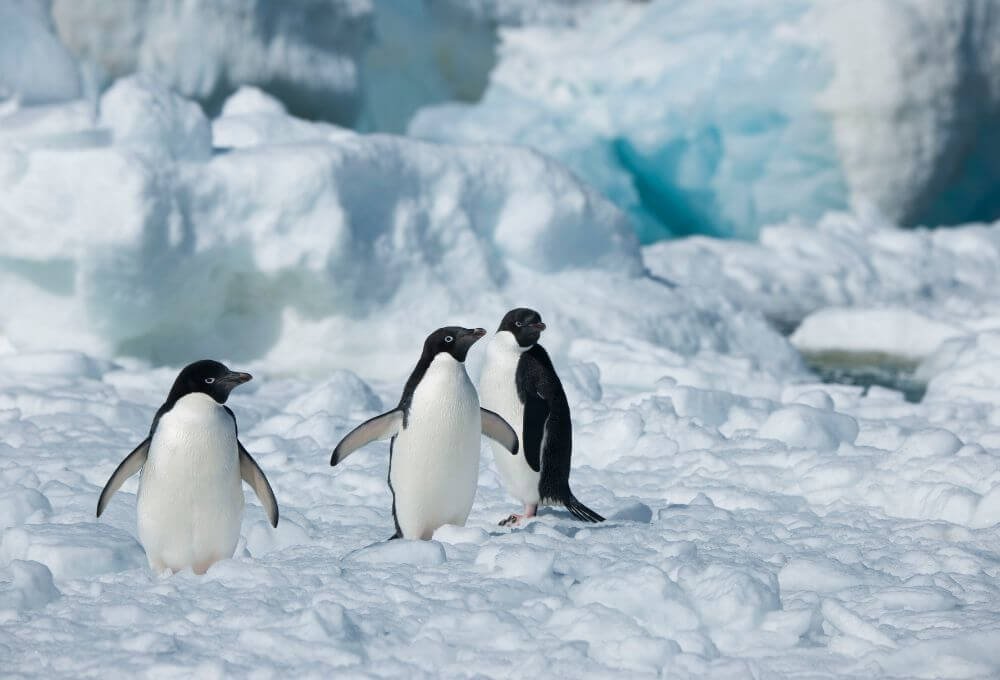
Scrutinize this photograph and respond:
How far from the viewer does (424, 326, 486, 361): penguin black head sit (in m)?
3.02

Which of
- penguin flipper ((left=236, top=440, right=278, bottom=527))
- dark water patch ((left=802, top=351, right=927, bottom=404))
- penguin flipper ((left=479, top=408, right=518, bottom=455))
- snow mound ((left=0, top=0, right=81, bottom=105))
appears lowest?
dark water patch ((left=802, top=351, right=927, bottom=404))

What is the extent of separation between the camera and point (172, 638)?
7.68 feet

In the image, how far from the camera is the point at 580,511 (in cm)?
328

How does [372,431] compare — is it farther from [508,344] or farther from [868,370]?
[868,370]

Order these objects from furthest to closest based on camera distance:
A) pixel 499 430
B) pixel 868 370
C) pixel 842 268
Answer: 1. pixel 842 268
2. pixel 868 370
3. pixel 499 430

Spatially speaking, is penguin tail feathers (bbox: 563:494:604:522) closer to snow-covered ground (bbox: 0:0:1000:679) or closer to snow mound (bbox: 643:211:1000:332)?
snow-covered ground (bbox: 0:0:1000:679)

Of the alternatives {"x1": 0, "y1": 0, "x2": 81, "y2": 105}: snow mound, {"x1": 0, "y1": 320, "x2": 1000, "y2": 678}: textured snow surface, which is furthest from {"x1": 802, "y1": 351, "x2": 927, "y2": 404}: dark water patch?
{"x1": 0, "y1": 0, "x2": 81, "y2": 105}: snow mound

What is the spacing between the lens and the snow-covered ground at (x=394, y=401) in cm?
238

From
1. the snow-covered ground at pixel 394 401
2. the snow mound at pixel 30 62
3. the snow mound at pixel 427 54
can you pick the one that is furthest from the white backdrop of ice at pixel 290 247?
the snow mound at pixel 427 54

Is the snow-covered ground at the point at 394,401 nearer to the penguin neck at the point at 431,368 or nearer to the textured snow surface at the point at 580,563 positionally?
the textured snow surface at the point at 580,563

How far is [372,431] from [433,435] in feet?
0.50

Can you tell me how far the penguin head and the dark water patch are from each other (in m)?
4.20

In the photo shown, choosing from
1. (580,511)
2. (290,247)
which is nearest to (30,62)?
(290,247)

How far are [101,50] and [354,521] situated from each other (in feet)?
19.3
